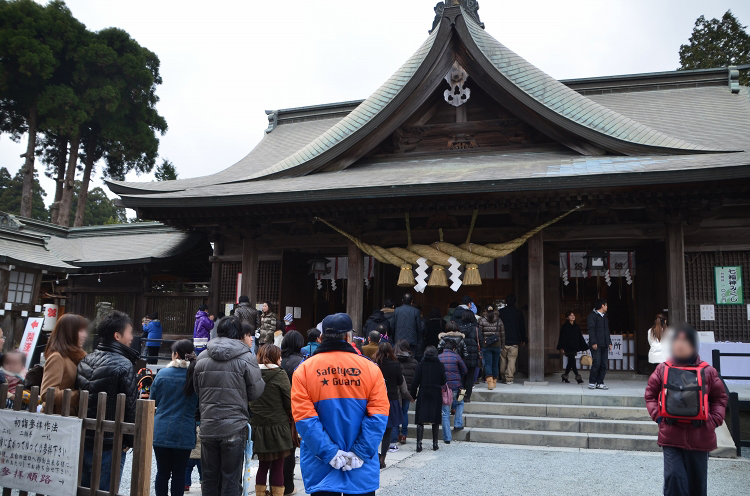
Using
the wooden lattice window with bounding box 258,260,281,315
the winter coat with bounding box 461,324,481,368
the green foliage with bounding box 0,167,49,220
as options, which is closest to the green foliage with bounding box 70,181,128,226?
the green foliage with bounding box 0,167,49,220

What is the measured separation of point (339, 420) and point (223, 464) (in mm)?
1468

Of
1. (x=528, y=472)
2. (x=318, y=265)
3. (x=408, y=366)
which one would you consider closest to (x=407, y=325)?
(x=408, y=366)

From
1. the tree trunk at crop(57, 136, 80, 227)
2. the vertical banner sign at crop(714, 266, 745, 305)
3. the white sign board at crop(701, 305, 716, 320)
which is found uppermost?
the tree trunk at crop(57, 136, 80, 227)

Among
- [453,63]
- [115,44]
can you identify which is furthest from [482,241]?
[115,44]

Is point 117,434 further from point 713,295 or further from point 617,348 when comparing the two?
point 617,348

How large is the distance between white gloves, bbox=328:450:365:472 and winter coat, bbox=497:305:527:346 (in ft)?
24.7

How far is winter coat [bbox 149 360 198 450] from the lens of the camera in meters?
4.75

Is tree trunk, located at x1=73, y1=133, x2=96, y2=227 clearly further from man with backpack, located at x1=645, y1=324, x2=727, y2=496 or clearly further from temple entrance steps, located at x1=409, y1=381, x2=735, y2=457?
man with backpack, located at x1=645, y1=324, x2=727, y2=496

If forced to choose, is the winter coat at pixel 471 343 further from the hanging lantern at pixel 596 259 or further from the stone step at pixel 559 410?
the hanging lantern at pixel 596 259

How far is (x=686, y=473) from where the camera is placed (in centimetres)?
450

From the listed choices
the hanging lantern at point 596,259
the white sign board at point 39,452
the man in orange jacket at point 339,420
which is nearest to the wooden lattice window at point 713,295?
the hanging lantern at point 596,259

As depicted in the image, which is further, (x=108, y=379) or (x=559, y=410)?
(x=559, y=410)

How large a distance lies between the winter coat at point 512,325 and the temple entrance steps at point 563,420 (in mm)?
1261

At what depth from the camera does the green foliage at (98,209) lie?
1857 inches
